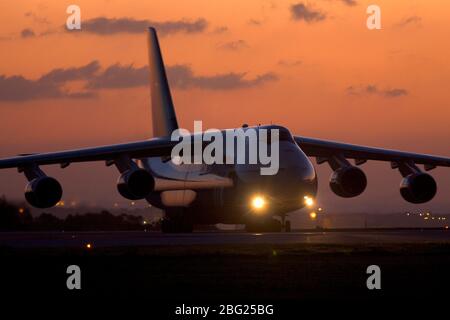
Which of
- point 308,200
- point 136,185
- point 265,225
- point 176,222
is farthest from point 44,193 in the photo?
point 308,200

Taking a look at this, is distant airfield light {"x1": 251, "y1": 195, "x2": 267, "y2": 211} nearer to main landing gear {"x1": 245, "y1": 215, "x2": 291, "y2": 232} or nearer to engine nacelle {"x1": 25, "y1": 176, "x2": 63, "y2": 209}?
main landing gear {"x1": 245, "y1": 215, "x2": 291, "y2": 232}

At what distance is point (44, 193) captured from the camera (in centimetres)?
3634

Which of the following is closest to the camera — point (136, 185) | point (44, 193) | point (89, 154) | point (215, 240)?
point (215, 240)

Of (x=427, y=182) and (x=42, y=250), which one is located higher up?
(x=427, y=182)

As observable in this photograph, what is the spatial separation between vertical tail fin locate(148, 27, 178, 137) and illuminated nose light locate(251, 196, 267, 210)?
968 centimetres

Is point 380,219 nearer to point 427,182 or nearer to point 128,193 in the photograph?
point 427,182

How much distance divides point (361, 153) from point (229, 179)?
780 centimetres

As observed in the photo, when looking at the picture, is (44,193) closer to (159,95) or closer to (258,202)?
(258,202)

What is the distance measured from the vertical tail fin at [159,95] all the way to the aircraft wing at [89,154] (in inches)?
201

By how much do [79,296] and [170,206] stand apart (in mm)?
26579

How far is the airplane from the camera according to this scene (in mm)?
35000

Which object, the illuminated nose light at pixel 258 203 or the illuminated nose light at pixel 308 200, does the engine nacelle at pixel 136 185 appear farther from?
the illuminated nose light at pixel 308 200

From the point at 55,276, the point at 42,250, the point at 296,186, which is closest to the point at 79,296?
the point at 55,276
